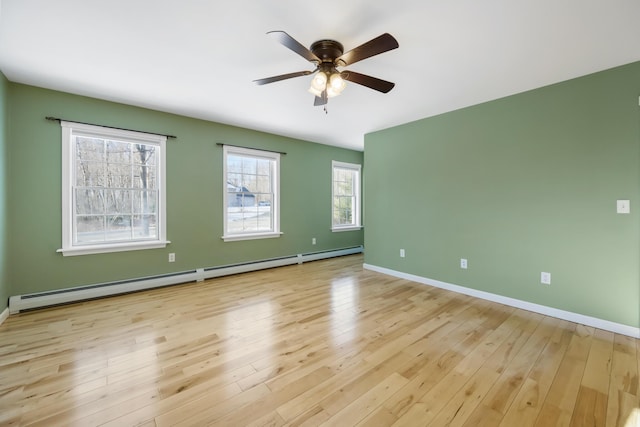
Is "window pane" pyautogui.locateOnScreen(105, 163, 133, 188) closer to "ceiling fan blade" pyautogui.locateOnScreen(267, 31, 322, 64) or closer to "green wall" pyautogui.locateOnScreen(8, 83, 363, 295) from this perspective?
"green wall" pyautogui.locateOnScreen(8, 83, 363, 295)

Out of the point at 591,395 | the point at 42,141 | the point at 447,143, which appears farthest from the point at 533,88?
the point at 42,141

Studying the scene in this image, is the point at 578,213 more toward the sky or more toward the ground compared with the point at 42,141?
more toward the ground

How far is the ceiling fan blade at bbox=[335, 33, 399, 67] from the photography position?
5.54 ft

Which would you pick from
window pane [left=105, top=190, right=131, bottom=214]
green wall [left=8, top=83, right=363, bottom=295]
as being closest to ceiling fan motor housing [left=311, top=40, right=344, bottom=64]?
green wall [left=8, top=83, right=363, bottom=295]

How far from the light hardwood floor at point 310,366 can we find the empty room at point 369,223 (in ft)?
0.06

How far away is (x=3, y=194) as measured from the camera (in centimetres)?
274

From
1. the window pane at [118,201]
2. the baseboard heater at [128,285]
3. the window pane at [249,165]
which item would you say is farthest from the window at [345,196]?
the window pane at [118,201]

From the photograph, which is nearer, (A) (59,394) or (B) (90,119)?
(A) (59,394)

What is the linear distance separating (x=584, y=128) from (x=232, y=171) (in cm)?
455

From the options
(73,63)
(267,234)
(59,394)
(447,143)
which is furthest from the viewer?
(267,234)

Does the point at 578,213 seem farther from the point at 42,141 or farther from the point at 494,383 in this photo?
the point at 42,141

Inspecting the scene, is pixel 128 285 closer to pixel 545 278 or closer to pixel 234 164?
pixel 234 164

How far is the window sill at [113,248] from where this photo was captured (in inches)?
124

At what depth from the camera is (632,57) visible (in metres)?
2.32
